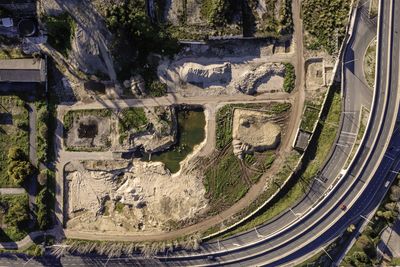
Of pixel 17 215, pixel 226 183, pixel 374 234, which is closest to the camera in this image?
pixel 374 234

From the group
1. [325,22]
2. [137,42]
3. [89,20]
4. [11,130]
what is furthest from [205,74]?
[11,130]

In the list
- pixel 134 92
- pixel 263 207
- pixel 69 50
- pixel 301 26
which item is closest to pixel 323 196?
pixel 263 207

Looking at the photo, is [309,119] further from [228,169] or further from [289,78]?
[228,169]

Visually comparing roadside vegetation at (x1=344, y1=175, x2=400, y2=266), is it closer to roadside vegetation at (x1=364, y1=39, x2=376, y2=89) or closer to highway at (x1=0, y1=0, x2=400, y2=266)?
highway at (x1=0, y1=0, x2=400, y2=266)

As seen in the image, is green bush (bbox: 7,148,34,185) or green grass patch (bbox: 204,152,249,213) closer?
green bush (bbox: 7,148,34,185)

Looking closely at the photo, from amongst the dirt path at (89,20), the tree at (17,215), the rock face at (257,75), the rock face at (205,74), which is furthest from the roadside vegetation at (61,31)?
the rock face at (257,75)

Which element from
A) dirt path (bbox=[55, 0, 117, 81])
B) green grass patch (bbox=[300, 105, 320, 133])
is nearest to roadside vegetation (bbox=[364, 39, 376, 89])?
green grass patch (bbox=[300, 105, 320, 133])

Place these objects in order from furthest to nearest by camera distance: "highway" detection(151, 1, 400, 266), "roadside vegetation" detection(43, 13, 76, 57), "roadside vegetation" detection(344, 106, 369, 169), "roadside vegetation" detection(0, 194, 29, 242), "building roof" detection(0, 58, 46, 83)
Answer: "roadside vegetation" detection(0, 194, 29, 242) < "building roof" detection(0, 58, 46, 83) < "roadside vegetation" detection(344, 106, 369, 169) < "highway" detection(151, 1, 400, 266) < "roadside vegetation" detection(43, 13, 76, 57)
